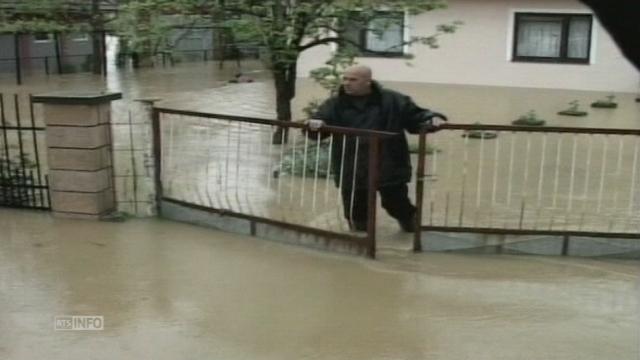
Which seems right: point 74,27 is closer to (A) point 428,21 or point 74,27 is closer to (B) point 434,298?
(A) point 428,21

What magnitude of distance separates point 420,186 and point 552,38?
51.0 feet

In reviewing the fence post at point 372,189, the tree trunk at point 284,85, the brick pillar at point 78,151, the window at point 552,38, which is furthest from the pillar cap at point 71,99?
the window at point 552,38

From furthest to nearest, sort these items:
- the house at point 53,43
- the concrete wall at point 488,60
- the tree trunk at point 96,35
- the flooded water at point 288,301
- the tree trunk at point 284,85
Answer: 1. the tree trunk at point 96,35
2. the house at point 53,43
3. the concrete wall at point 488,60
4. the tree trunk at point 284,85
5. the flooded water at point 288,301

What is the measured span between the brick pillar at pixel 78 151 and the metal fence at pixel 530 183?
9.04ft

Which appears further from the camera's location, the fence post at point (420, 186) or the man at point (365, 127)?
the man at point (365, 127)

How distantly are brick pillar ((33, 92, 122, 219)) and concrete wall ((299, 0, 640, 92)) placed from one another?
44.8 feet

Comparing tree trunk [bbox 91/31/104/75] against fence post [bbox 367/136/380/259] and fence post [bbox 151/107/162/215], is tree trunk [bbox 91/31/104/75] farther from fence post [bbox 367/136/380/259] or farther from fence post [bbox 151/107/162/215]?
fence post [bbox 367/136/380/259]

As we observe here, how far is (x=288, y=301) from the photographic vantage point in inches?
204

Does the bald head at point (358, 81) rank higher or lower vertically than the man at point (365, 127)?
higher

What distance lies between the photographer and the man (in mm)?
6531

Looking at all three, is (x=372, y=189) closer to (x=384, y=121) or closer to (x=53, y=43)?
(x=384, y=121)

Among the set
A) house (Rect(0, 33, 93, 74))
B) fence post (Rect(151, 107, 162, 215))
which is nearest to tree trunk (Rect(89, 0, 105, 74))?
house (Rect(0, 33, 93, 74))

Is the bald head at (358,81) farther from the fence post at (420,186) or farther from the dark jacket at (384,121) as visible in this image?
the fence post at (420,186)

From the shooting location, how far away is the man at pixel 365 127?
21.4 feet
